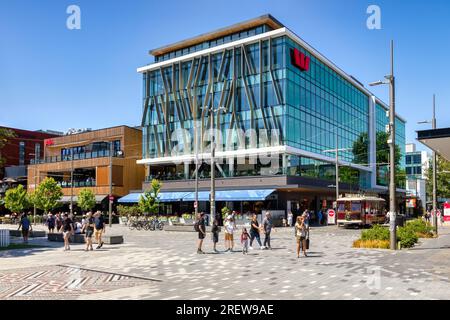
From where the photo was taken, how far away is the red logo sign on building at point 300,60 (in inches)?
1978

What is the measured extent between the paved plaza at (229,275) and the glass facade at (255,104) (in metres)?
29.9

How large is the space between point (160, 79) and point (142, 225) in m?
25.1

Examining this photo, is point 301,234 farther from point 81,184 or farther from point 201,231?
point 81,184

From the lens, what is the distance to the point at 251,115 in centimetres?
5119

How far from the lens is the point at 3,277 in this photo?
13836 millimetres

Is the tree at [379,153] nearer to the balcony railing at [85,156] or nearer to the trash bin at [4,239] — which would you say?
the balcony railing at [85,156]

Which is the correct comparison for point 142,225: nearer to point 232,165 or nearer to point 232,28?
point 232,165

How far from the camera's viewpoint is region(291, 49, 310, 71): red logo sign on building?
A: 50.2m

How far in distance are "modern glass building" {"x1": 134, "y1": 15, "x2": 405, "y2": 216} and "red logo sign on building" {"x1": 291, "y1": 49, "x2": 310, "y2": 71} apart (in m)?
0.11

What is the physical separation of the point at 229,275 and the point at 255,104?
38935 millimetres

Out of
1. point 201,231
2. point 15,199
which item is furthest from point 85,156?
point 201,231

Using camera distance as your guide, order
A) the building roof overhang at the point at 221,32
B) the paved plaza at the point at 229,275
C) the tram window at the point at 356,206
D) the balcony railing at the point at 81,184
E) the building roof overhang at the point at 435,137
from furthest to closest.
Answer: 1. the balcony railing at the point at 81,184
2. the building roof overhang at the point at 221,32
3. the tram window at the point at 356,206
4. the building roof overhang at the point at 435,137
5. the paved plaza at the point at 229,275

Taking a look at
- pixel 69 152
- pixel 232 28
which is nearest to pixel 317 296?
pixel 232 28

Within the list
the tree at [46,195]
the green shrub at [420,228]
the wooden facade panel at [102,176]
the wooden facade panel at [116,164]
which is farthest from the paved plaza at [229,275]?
the wooden facade panel at [116,164]
